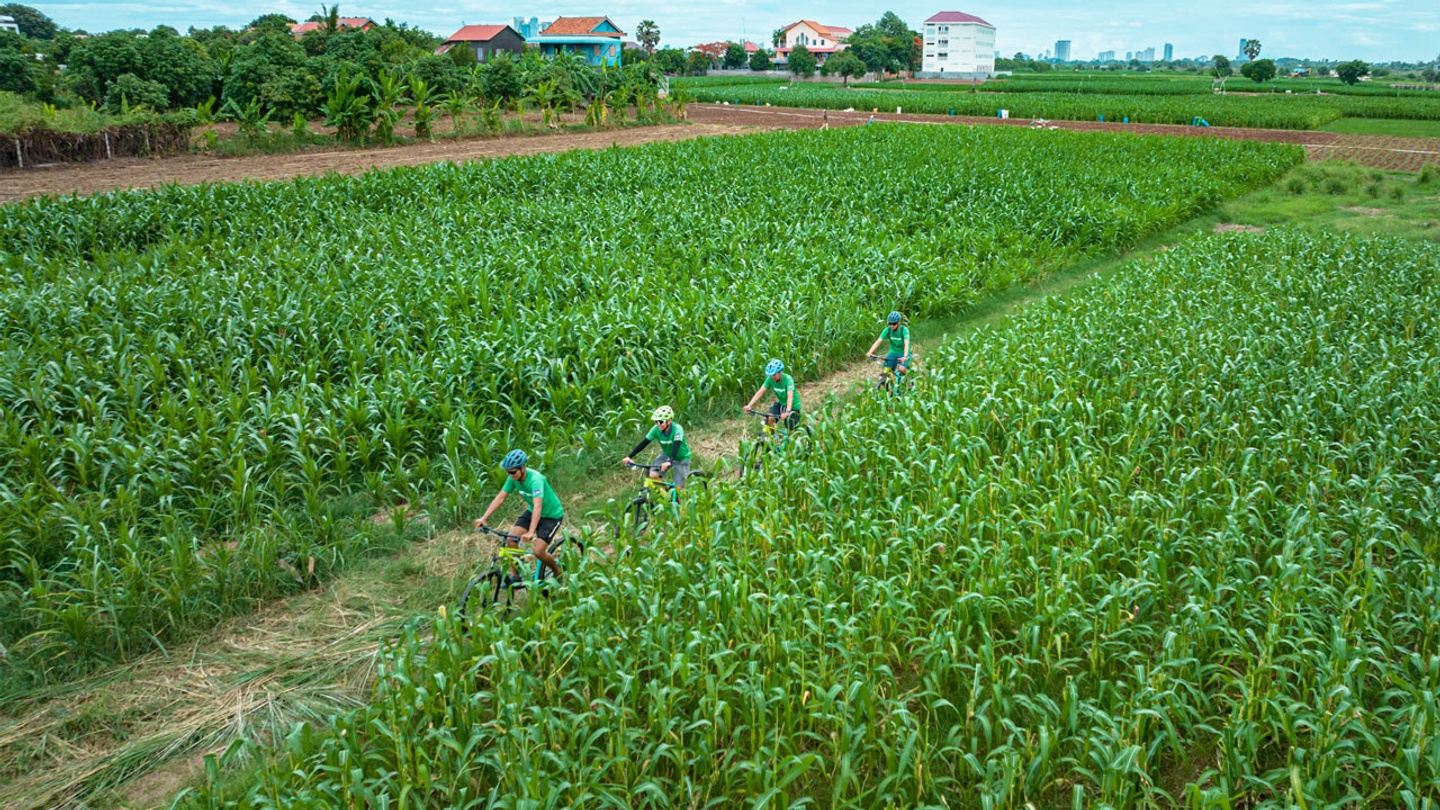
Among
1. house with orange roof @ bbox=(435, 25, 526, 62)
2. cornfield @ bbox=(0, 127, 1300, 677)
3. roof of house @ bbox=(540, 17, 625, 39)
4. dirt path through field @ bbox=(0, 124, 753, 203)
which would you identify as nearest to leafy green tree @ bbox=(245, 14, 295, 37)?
house with orange roof @ bbox=(435, 25, 526, 62)

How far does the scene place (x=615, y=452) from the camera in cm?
1073

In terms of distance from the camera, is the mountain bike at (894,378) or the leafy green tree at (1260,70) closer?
the mountain bike at (894,378)

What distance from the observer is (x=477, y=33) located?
8769cm

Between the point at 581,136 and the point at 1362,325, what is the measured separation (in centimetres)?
3430

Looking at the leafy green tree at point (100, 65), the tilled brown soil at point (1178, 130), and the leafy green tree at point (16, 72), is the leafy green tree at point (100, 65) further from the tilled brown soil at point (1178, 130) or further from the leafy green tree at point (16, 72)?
the tilled brown soil at point (1178, 130)

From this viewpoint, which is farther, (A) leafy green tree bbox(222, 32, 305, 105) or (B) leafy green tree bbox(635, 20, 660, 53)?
(B) leafy green tree bbox(635, 20, 660, 53)

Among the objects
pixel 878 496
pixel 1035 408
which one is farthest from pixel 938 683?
pixel 1035 408

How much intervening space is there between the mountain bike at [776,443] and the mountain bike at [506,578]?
2149 millimetres

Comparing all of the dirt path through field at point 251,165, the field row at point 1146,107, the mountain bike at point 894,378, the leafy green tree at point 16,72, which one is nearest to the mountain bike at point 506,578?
the mountain bike at point 894,378

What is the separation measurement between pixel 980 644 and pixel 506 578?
365cm

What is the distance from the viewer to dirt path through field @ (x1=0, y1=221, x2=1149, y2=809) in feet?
19.6

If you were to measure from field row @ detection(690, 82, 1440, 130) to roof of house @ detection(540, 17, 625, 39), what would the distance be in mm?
23699

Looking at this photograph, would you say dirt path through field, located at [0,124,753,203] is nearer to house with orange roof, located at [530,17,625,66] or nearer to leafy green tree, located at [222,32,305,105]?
leafy green tree, located at [222,32,305,105]

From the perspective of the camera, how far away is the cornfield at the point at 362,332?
8.25 metres
